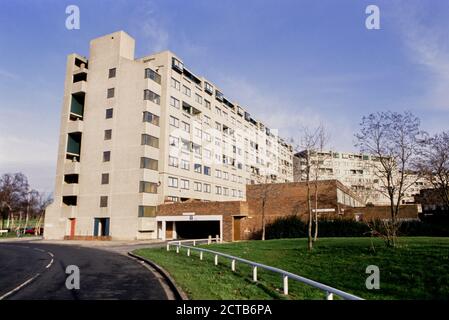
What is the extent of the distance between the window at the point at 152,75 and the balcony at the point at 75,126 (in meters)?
11.9

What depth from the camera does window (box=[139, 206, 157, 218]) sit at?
43541 mm

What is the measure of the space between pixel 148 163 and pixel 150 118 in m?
6.35

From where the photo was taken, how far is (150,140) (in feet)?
152

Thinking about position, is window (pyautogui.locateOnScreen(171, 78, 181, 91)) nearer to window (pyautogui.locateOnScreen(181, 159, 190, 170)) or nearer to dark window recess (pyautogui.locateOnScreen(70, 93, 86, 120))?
window (pyautogui.locateOnScreen(181, 159, 190, 170))

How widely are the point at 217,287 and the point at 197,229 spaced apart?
40299mm

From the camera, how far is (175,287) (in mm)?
10953

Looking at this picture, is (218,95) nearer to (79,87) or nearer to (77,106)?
(79,87)

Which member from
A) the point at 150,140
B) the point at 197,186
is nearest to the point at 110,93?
the point at 150,140

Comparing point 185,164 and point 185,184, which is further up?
point 185,164

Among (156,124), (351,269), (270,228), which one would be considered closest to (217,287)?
(351,269)

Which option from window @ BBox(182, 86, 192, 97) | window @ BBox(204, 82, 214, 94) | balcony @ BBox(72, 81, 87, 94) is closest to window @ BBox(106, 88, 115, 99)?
balcony @ BBox(72, 81, 87, 94)

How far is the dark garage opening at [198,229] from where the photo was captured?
49.3 m
